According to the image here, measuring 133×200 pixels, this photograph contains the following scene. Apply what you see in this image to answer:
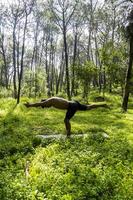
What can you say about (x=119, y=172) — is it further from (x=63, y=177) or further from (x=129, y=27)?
(x=129, y=27)

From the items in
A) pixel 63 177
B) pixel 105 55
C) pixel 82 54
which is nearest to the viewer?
pixel 63 177

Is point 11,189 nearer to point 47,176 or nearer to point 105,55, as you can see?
point 47,176

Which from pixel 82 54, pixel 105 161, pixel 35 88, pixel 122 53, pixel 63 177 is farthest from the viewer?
pixel 82 54

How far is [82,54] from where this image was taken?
74.8 metres

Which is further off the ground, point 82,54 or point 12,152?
point 82,54

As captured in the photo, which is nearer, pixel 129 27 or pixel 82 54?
pixel 129 27

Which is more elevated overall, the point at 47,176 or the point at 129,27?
the point at 129,27

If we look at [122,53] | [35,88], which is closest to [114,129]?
[122,53]

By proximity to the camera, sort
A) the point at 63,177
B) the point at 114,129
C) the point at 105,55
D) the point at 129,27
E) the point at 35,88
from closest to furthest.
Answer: the point at 63,177
the point at 114,129
the point at 129,27
the point at 105,55
the point at 35,88

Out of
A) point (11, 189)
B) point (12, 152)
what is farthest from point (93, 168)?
point (12, 152)

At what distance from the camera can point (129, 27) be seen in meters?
26.5

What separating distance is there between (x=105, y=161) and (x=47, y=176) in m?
2.49

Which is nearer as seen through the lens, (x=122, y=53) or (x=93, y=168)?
(x=93, y=168)

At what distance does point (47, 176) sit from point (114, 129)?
366 inches
